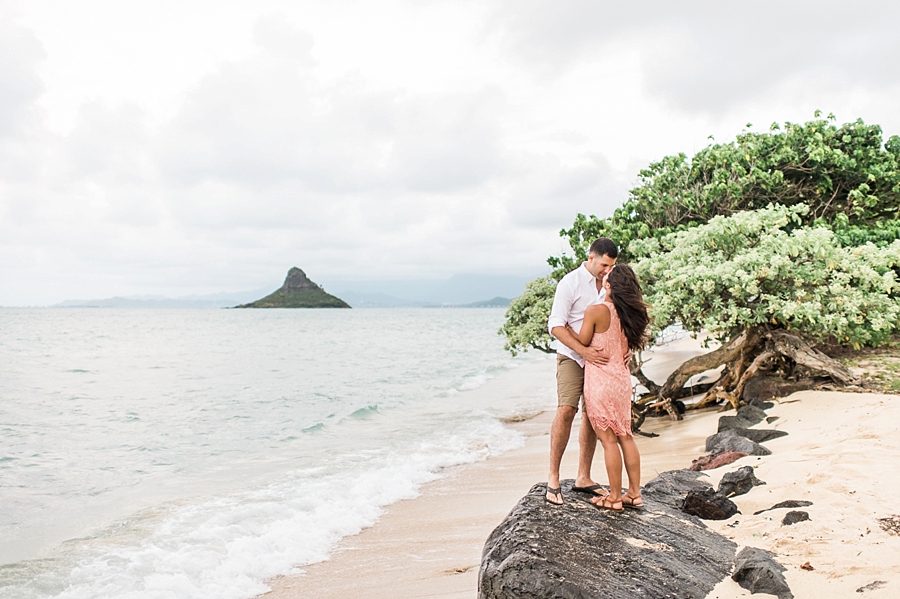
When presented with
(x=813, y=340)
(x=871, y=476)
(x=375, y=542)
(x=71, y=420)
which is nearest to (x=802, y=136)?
(x=813, y=340)

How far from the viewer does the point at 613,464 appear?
497 centimetres

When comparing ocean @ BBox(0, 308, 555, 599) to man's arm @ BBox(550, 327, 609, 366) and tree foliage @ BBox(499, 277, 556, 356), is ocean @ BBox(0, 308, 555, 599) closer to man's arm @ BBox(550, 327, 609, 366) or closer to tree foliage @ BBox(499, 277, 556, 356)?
tree foliage @ BBox(499, 277, 556, 356)

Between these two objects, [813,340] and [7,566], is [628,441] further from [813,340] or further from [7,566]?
[813,340]

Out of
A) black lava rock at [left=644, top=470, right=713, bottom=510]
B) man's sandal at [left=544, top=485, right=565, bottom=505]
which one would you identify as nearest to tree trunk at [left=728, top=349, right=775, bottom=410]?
black lava rock at [left=644, top=470, right=713, bottom=510]

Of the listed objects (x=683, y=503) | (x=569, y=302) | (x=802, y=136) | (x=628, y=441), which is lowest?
(x=683, y=503)

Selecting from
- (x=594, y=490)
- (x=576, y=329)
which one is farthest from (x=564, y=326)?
(x=594, y=490)

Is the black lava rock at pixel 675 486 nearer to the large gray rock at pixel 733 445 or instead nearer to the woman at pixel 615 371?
the woman at pixel 615 371

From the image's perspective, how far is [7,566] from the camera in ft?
24.1

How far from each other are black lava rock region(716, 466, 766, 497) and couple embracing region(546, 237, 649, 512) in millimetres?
1765

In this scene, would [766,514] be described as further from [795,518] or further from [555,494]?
[555,494]

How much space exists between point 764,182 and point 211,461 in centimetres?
1395

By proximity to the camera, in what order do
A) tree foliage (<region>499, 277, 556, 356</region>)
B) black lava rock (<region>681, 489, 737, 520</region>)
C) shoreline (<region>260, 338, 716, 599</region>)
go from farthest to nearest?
1. tree foliage (<region>499, 277, 556, 356</region>)
2. shoreline (<region>260, 338, 716, 599</region>)
3. black lava rock (<region>681, 489, 737, 520</region>)

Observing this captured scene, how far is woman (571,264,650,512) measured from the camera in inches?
197

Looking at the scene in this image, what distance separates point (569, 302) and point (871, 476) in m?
3.82
